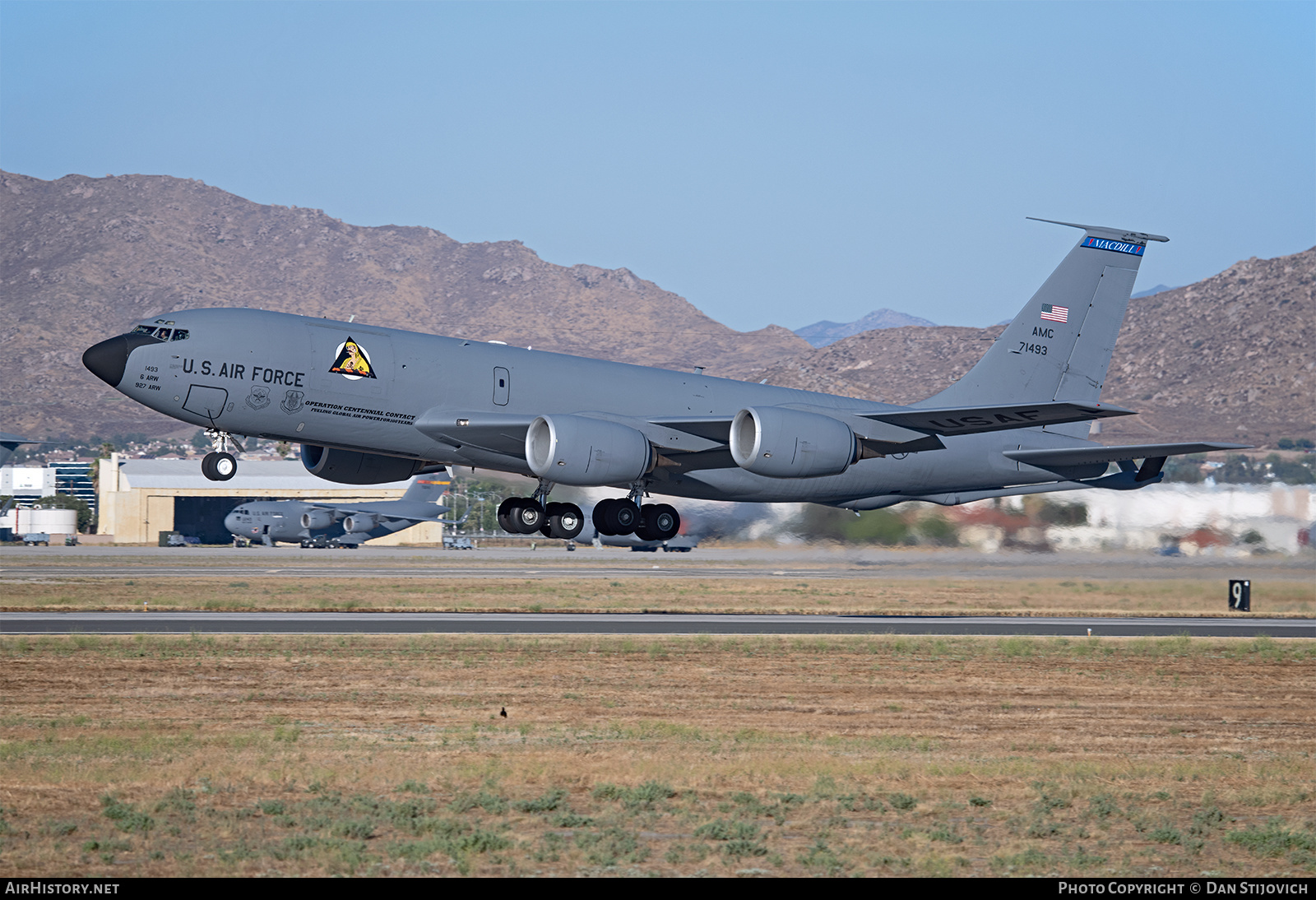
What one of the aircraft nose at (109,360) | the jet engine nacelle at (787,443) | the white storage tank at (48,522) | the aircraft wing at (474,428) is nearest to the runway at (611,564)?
the jet engine nacelle at (787,443)

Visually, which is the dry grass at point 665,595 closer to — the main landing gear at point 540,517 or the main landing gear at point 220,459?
the main landing gear at point 540,517

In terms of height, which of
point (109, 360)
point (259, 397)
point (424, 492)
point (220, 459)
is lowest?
point (424, 492)

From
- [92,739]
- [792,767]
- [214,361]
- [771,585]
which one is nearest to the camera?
[792,767]

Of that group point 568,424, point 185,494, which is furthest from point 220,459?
point 185,494

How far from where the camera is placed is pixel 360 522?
107750mm

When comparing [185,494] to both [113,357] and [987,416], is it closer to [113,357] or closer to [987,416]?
[113,357]

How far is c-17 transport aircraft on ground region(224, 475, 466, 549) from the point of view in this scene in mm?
106250

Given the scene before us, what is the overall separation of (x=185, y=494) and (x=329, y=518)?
29.2m

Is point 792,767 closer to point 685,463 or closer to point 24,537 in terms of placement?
point 685,463

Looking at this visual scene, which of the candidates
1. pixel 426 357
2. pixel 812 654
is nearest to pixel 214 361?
pixel 426 357

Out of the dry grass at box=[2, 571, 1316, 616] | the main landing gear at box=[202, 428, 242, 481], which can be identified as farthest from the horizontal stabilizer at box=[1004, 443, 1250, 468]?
the main landing gear at box=[202, 428, 242, 481]

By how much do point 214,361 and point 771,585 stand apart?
3905 centimetres

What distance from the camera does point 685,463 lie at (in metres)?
30.1

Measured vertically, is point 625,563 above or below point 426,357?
below
